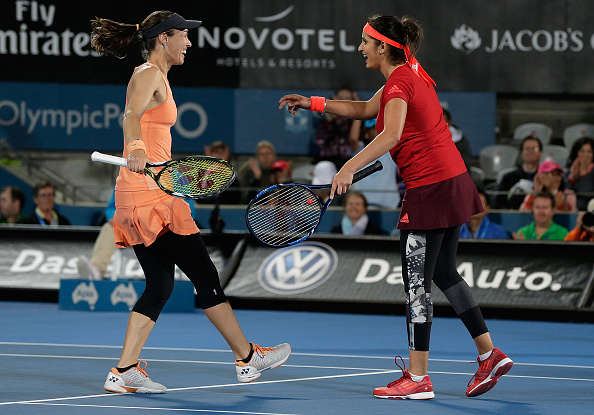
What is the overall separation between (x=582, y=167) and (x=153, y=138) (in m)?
7.15

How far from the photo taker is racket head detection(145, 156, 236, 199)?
4.87 m

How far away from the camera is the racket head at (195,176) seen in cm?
487

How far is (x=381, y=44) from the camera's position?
197 inches

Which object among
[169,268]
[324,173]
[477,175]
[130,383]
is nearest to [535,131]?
[477,175]

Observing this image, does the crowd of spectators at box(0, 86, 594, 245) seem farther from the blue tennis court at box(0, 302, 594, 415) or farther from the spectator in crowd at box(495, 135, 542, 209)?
the blue tennis court at box(0, 302, 594, 415)

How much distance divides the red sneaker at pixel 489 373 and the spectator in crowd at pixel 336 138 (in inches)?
270

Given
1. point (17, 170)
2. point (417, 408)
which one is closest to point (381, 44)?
point (417, 408)

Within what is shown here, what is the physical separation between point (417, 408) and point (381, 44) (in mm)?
1682

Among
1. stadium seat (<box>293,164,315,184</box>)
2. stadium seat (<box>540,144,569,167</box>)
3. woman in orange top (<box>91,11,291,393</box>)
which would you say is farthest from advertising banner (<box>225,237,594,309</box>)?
woman in orange top (<box>91,11,291,393</box>)

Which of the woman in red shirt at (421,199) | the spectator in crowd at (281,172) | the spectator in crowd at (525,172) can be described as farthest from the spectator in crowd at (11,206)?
the woman in red shirt at (421,199)

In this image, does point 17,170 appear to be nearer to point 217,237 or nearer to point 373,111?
point 217,237

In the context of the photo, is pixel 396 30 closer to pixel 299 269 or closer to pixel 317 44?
pixel 299 269

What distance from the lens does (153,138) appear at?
16.5 feet

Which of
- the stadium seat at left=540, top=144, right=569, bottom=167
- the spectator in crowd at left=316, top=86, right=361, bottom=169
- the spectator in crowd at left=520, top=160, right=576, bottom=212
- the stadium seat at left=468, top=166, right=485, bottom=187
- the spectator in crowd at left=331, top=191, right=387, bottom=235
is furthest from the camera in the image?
the stadium seat at left=540, top=144, right=569, bottom=167
